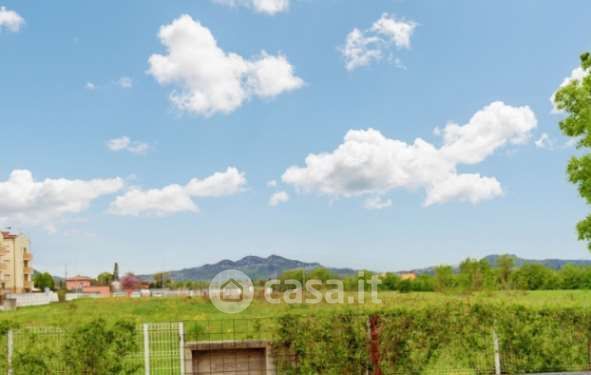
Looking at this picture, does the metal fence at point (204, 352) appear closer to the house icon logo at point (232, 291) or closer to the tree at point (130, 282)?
the house icon logo at point (232, 291)

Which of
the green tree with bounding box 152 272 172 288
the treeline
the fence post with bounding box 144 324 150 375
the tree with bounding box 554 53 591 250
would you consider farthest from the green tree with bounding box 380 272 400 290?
the fence post with bounding box 144 324 150 375

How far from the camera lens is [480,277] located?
168 ft

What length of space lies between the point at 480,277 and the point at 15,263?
4544 centimetres

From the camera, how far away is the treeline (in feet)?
163

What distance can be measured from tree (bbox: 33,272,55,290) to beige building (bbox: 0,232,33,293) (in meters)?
10.0

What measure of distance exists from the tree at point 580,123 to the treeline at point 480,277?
1155 inches

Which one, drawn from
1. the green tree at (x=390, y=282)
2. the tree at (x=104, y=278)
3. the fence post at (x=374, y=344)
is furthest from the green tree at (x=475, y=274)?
the tree at (x=104, y=278)

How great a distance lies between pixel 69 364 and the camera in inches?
338

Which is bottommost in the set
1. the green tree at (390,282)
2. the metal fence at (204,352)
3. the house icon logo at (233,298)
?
the green tree at (390,282)

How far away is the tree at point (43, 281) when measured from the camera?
74312 mm

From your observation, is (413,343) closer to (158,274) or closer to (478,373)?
(478,373)

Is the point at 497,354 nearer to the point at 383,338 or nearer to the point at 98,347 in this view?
the point at 383,338

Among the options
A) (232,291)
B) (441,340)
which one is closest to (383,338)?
(441,340)

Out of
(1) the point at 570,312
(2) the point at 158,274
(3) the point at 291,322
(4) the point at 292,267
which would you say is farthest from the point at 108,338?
(2) the point at 158,274
